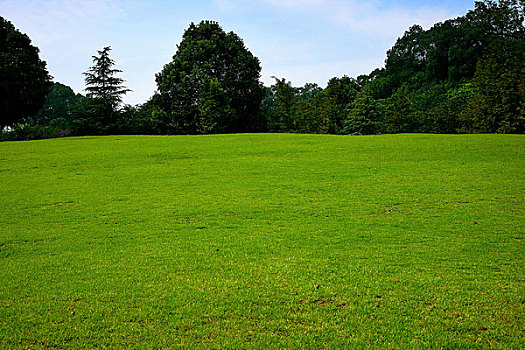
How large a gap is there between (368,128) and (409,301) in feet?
140

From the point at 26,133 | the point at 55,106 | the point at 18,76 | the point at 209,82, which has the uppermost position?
the point at 18,76

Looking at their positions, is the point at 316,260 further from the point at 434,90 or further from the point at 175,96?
the point at 434,90

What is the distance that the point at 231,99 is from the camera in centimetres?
4044

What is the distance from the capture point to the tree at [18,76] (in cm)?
3850

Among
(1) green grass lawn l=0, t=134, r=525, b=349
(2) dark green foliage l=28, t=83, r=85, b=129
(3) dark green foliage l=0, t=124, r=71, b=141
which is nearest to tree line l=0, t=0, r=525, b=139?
(3) dark green foliage l=0, t=124, r=71, b=141

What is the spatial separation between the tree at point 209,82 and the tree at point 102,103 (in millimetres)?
5517

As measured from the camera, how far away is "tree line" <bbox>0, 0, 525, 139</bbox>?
126 feet

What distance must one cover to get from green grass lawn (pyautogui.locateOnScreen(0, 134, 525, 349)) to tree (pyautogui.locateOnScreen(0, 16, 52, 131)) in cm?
3314

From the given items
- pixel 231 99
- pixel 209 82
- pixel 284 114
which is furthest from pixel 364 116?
pixel 209 82

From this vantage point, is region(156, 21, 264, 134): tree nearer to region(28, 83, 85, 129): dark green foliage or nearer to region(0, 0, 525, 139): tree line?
region(0, 0, 525, 139): tree line

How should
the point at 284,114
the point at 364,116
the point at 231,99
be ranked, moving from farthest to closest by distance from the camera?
the point at 284,114
the point at 364,116
the point at 231,99

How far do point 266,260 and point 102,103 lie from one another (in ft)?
137

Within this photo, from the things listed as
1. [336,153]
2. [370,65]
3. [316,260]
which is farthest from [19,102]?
[370,65]

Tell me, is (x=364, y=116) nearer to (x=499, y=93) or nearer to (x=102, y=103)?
(x=499, y=93)
